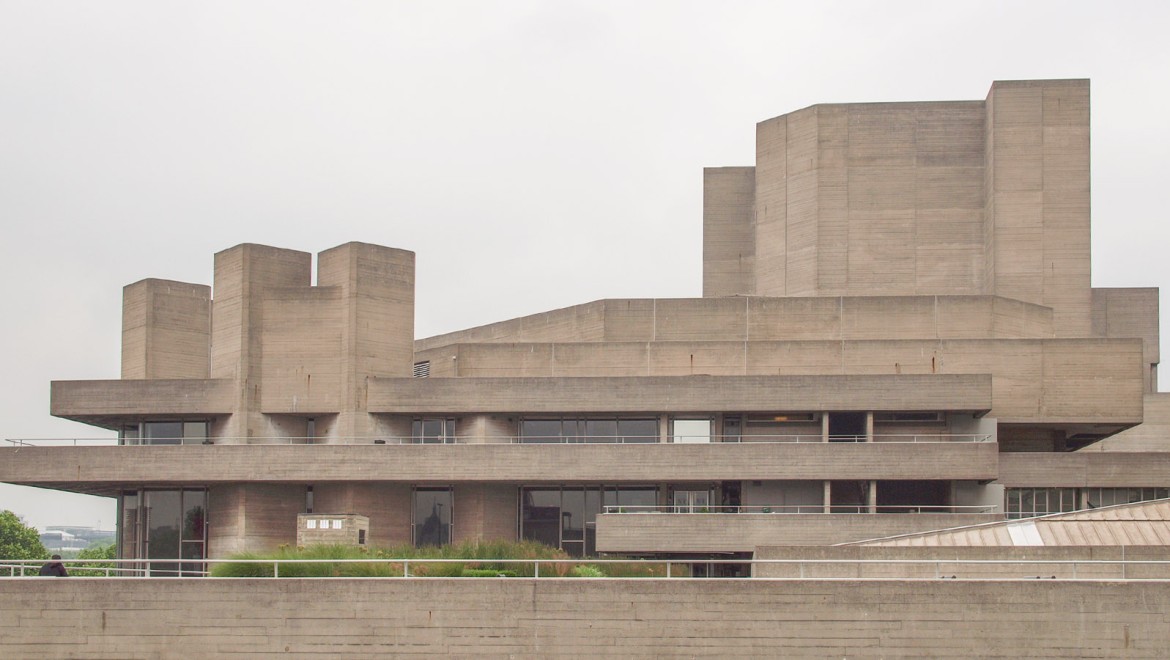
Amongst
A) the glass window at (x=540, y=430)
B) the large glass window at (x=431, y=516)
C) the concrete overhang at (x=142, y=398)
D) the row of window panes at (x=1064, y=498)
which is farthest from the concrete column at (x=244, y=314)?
the row of window panes at (x=1064, y=498)

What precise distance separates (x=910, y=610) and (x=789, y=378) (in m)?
23.4

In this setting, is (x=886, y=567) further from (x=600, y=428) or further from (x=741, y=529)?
(x=600, y=428)

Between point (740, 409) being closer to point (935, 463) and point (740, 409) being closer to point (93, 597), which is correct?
point (935, 463)

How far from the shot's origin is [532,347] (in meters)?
54.3

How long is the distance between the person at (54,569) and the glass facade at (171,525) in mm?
23248

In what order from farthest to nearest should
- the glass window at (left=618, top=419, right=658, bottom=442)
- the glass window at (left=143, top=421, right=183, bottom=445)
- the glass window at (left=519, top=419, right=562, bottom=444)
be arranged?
the glass window at (left=143, top=421, right=183, bottom=445) < the glass window at (left=519, top=419, right=562, bottom=444) < the glass window at (left=618, top=419, right=658, bottom=442)

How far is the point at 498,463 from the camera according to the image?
166 feet

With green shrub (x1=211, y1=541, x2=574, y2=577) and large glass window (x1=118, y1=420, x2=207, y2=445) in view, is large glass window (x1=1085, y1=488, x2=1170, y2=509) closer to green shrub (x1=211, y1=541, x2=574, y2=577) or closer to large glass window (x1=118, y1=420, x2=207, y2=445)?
green shrub (x1=211, y1=541, x2=574, y2=577)

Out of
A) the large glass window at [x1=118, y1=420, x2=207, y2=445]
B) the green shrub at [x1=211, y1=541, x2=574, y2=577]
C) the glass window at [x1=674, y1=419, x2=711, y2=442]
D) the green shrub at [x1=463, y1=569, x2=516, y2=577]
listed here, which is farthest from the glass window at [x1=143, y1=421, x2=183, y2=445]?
the green shrub at [x1=463, y1=569, x2=516, y2=577]

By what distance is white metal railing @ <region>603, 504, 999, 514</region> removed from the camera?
49.3 meters

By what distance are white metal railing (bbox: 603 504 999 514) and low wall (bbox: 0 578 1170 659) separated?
70.4ft

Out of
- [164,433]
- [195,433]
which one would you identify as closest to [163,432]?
[164,433]

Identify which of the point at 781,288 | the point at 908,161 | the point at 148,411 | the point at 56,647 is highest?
the point at 908,161

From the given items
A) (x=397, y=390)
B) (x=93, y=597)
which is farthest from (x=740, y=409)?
(x=93, y=597)
